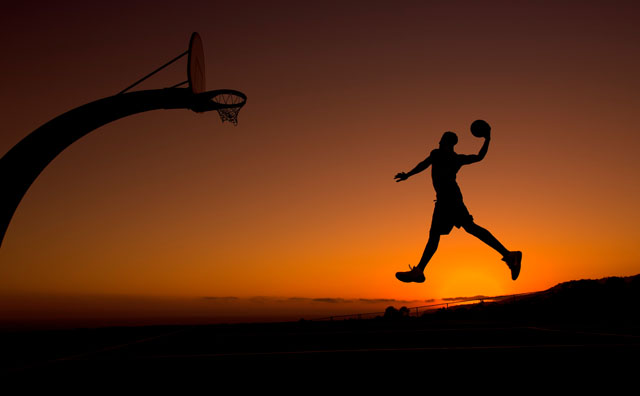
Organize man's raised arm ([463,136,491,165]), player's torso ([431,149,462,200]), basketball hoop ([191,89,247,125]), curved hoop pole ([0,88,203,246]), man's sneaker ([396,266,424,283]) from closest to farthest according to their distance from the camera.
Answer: player's torso ([431,149,462,200])
man's raised arm ([463,136,491,165])
man's sneaker ([396,266,424,283])
curved hoop pole ([0,88,203,246])
basketball hoop ([191,89,247,125])

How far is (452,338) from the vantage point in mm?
5652

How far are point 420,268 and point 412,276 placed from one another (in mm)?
170

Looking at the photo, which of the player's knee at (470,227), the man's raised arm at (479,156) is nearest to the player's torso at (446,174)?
the man's raised arm at (479,156)

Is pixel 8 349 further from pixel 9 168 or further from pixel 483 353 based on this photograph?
pixel 483 353

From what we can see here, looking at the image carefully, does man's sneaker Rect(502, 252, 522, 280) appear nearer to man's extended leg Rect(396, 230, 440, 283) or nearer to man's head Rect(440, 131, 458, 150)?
man's extended leg Rect(396, 230, 440, 283)

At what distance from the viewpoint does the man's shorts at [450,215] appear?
21.1ft

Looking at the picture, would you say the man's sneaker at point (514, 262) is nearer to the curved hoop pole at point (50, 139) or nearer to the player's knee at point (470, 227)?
the player's knee at point (470, 227)

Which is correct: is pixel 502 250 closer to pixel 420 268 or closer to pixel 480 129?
pixel 420 268

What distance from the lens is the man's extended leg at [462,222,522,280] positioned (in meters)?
6.69

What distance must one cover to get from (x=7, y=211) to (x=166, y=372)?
18.0 ft

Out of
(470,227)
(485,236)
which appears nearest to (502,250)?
(485,236)

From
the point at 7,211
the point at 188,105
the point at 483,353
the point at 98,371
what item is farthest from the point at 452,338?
the point at 188,105

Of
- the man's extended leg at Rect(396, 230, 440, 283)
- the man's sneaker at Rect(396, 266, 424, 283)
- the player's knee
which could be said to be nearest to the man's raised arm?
the player's knee

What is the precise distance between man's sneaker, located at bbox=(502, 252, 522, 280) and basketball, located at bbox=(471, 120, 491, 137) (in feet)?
5.67
